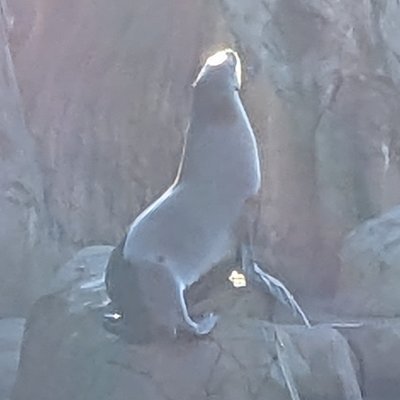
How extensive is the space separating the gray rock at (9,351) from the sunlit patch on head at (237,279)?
1114mm

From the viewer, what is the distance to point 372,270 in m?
5.75

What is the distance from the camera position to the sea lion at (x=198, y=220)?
3768 mm

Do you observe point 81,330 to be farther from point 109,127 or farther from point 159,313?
point 109,127

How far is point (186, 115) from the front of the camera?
20.3ft

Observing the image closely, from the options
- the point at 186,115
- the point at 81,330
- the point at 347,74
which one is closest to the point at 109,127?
the point at 186,115

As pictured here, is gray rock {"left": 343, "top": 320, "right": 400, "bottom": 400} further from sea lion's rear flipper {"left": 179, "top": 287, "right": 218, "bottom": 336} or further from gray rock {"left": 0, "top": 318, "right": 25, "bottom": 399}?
gray rock {"left": 0, "top": 318, "right": 25, "bottom": 399}

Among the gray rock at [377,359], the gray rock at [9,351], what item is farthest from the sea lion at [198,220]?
the gray rock at [9,351]

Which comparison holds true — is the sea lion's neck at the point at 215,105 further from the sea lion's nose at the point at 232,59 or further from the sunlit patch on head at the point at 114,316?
the sunlit patch on head at the point at 114,316

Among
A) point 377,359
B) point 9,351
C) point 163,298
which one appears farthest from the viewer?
point 9,351

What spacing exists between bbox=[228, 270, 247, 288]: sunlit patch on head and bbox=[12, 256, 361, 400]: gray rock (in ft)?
0.12

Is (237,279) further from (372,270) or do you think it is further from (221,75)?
(372,270)

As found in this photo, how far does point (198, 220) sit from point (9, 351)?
1.51 m

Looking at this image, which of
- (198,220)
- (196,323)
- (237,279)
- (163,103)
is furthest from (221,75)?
(163,103)

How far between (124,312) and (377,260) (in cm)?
218
